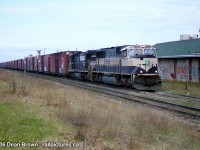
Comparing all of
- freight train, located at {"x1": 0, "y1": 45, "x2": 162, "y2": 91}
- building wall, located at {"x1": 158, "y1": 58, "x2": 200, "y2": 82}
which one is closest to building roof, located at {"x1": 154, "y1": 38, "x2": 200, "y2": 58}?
building wall, located at {"x1": 158, "y1": 58, "x2": 200, "y2": 82}

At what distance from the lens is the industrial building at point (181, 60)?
130 feet

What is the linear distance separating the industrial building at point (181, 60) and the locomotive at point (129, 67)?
33.2 feet

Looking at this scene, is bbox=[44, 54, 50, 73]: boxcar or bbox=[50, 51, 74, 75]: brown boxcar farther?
bbox=[44, 54, 50, 73]: boxcar

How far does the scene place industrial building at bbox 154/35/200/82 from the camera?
39653 millimetres

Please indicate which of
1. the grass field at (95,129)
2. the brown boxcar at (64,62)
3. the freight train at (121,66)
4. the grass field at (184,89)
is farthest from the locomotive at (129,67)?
the grass field at (95,129)

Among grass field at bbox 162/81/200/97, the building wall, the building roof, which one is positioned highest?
the building roof

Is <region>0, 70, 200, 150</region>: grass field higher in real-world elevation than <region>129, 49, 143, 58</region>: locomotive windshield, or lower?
lower

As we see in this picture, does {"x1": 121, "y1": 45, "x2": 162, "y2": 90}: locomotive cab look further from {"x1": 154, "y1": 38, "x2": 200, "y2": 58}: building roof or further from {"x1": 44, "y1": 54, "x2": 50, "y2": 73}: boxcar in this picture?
{"x1": 44, "y1": 54, "x2": 50, "y2": 73}: boxcar

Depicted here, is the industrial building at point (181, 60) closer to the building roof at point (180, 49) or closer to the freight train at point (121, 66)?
the building roof at point (180, 49)

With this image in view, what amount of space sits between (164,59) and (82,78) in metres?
10.9

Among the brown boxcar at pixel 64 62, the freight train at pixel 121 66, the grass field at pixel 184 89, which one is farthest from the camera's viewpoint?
the brown boxcar at pixel 64 62

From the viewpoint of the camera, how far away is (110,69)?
32906mm

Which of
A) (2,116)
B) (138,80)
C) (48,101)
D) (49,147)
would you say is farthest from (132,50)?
(49,147)

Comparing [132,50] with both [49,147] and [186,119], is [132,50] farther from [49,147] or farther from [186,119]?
[49,147]
